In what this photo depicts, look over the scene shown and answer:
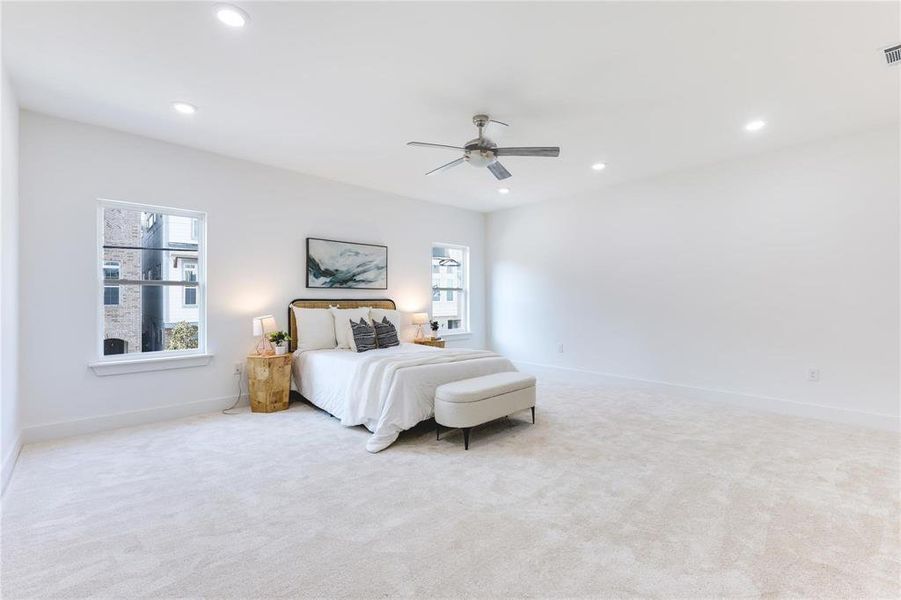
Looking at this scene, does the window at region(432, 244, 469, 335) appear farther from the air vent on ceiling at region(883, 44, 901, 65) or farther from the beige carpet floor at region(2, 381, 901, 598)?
the air vent on ceiling at region(883, 44, 901, 65)

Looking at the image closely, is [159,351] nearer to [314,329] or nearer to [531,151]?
[314,329]

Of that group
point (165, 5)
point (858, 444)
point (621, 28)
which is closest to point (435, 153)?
point (621, 28)

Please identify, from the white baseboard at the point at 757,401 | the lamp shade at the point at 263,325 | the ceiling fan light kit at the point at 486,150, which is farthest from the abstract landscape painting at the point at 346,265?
the white baseboard at the point at 757,401

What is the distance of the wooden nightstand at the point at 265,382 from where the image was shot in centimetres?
432

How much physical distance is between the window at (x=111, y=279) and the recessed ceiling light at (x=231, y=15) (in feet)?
9.29

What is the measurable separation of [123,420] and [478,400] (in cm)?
337

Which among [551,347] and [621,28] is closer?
[621,28]

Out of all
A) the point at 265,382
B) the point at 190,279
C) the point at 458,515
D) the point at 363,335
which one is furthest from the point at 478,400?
the point at 190,279

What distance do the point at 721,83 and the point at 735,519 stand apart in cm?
290

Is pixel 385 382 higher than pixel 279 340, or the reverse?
pixel 279 340

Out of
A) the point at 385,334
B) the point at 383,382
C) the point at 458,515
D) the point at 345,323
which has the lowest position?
the point at 458,515

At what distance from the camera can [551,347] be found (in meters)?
6.41

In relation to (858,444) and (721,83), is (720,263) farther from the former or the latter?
(721,83)

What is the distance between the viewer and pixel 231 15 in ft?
7.31
